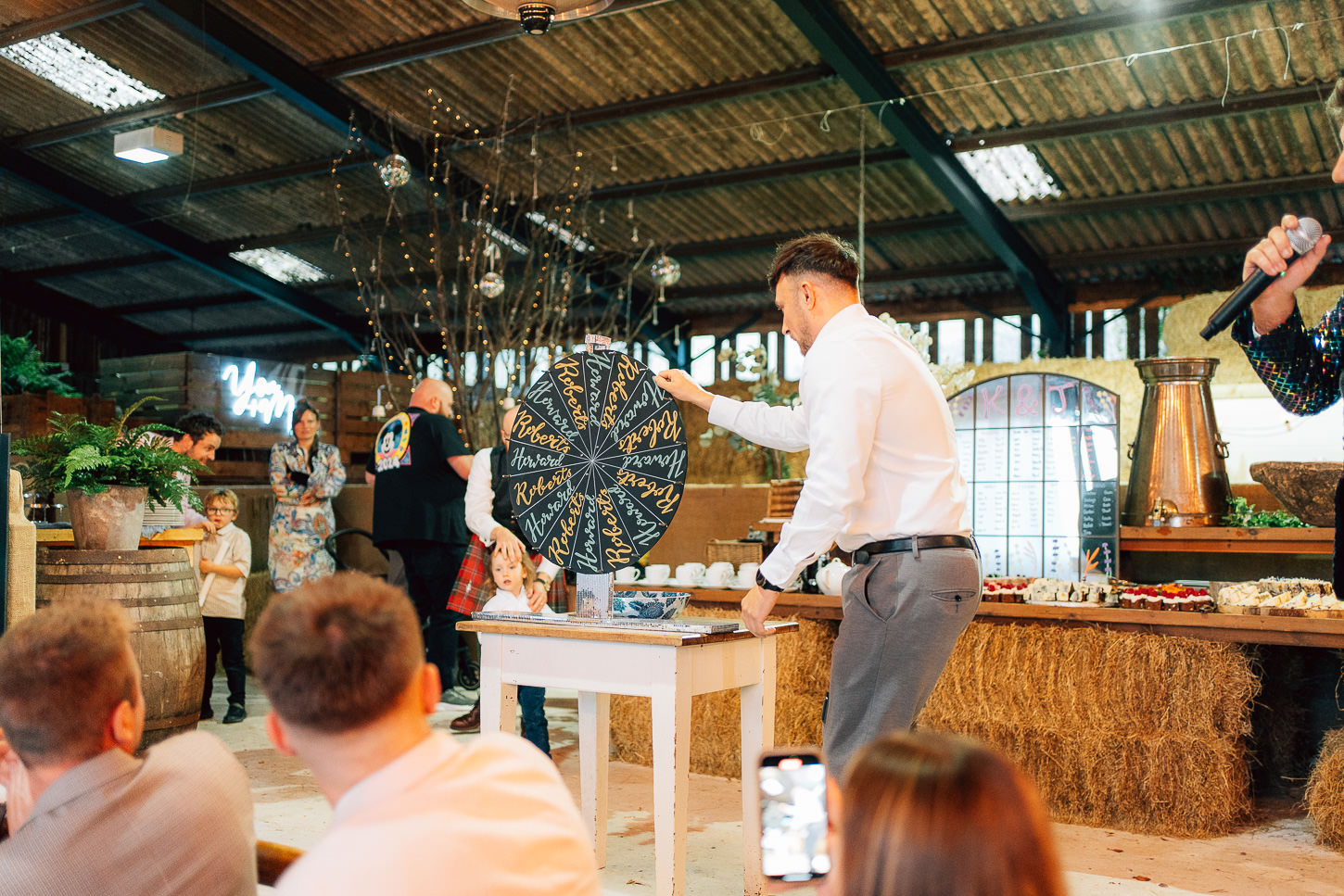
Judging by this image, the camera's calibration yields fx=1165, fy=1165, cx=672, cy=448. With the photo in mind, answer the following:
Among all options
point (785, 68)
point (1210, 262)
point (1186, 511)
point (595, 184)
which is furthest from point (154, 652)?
point (1210, 262)

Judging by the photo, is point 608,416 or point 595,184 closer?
point 608,416

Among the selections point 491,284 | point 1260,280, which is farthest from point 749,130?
point 1260,280

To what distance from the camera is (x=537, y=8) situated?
10.9 ft

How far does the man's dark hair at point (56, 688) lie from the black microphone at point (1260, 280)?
56.2 inches

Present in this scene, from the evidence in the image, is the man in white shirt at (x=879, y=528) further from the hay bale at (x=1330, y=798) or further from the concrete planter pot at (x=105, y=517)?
the concrete planter pot at (x=105, y=517)

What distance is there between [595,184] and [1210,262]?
513 cm

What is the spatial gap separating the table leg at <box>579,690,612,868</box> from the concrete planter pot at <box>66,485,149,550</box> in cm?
156

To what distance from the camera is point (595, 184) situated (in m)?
9.60

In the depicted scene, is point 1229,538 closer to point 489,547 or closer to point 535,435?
point 489,547

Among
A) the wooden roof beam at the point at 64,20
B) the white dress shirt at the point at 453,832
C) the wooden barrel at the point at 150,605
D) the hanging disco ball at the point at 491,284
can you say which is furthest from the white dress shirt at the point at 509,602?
the wooden roof beam at the point at 64,20

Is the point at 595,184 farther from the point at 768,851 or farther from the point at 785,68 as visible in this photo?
the point at 768,851

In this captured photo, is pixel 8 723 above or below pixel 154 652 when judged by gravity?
above

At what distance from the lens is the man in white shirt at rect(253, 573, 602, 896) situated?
1019mm

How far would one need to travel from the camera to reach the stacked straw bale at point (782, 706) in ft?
15.0
